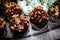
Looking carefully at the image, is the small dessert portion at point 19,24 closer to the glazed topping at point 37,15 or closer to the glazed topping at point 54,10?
the glazed topping at point 37,15

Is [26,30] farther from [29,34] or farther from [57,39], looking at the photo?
[57,39]

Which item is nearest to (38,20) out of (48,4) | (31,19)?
(31,19)

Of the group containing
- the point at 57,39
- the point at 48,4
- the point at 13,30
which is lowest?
the point at 57,39

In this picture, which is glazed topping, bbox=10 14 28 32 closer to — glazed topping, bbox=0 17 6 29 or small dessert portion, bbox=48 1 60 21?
glazed topping, bbox=0 17 6 29

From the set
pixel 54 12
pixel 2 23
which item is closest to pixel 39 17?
pixel 54 12

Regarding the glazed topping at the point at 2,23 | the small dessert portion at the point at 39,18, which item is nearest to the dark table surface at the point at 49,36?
the small dessert portion at the point at 39,18

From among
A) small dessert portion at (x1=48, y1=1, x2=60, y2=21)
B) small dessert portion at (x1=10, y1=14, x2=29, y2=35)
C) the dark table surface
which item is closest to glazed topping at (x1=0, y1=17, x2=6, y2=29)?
small dessert portion at (x1=10, y1=14, x2=29, y2=35)
